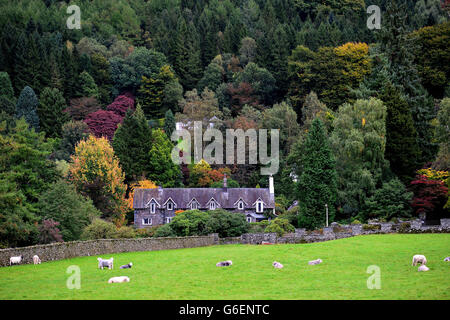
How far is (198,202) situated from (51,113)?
33.2 meters

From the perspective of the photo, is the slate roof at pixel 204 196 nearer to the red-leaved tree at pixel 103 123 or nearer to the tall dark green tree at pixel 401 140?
the tall dark green tree at pixel 401 140

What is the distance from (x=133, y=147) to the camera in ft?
312

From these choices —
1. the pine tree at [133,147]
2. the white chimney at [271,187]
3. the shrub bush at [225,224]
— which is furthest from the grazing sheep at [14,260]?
the pine tree at [133,147]

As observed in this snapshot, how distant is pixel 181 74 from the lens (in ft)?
422

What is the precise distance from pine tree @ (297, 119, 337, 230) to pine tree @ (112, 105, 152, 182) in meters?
27.9

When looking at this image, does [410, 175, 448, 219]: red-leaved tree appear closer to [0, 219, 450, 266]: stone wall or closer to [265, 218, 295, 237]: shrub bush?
[0, 219, 450, 266]: stone wall

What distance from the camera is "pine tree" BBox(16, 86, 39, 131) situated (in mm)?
104375

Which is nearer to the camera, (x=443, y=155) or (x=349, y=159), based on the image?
(x=443, y=155)

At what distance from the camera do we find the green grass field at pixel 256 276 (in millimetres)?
27062

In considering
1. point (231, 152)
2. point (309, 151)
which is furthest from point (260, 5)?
point (309, 151)

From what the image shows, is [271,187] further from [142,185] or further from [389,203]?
[389,203]

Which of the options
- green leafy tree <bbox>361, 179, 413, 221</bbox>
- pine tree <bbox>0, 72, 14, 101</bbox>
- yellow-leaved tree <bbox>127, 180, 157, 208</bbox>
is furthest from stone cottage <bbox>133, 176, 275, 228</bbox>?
pine tree <bbox>0, 72, 14, 101</bbox>
